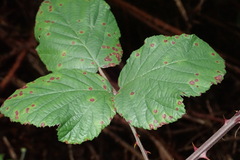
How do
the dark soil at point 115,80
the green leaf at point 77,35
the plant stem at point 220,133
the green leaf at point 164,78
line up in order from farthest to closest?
the dark soil at point 115,80
the green leaf at point 77,35
the green leaf at point 164,78
the plant stem at point 220,133

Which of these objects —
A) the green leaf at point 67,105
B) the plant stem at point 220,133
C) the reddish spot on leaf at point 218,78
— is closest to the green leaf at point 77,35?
the green leaf at point 67,105

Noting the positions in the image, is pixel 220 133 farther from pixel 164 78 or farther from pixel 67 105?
pixel 67 105

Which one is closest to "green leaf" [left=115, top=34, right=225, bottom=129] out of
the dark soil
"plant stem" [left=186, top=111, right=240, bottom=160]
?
"plant stem" [left=186, top=111, right=240, bottom=160]

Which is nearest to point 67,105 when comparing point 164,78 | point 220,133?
point 164,78

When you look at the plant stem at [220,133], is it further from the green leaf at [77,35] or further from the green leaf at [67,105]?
the green leaf at [77,35]

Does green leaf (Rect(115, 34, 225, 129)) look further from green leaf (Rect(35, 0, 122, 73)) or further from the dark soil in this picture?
the dark soil

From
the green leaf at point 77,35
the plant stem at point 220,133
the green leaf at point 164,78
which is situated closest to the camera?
the plant stem at point 220,133

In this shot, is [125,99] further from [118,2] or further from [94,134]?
[118,2]
